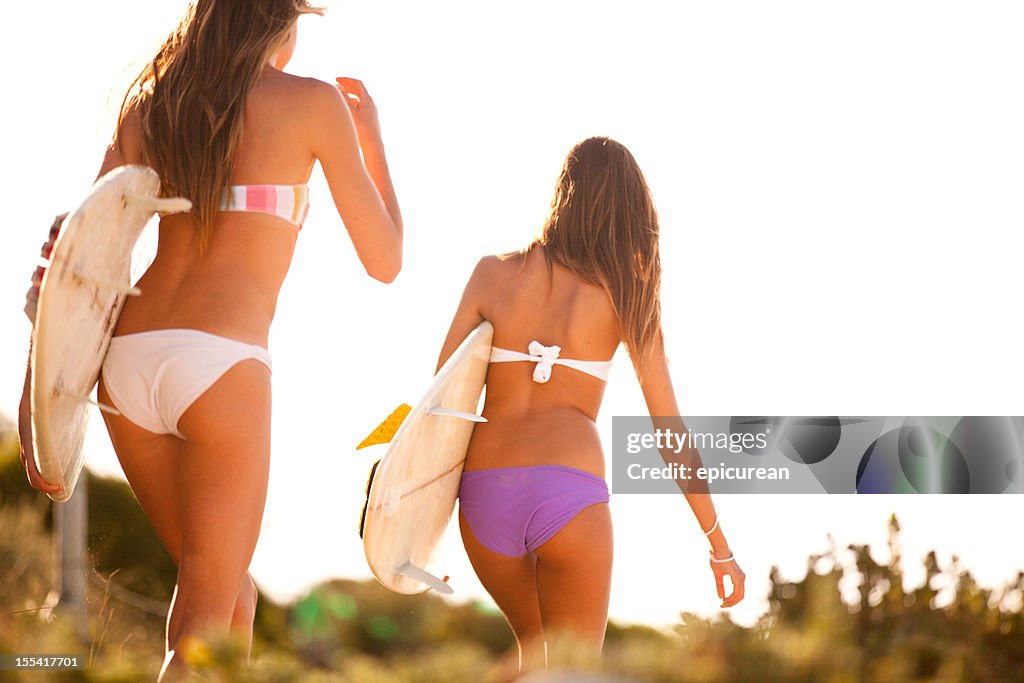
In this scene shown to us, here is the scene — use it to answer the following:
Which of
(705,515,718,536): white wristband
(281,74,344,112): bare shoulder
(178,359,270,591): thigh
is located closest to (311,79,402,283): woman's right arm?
(281,74,344,112): bare shoulder

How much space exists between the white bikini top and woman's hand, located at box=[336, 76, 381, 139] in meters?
0.87

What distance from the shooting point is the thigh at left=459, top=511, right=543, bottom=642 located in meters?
3.84

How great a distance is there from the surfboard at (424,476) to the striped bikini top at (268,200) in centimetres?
89

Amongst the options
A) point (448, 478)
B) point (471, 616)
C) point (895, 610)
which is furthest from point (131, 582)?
point (895, 610)

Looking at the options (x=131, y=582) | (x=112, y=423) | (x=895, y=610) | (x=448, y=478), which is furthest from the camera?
(x=131, y=582)

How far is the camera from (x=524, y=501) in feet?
12.2

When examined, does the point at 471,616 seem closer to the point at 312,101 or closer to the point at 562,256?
the point at 562,256

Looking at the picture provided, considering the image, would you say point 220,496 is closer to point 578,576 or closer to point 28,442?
point 28,442

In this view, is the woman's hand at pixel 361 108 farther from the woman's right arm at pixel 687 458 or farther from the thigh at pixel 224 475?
the woman's right arm at pixel 687 458

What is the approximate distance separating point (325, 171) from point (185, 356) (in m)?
0.62

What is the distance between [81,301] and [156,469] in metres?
0.44

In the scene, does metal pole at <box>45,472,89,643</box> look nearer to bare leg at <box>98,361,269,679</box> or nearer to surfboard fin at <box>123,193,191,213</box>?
bare leg at <box>98,361,269,679</box>

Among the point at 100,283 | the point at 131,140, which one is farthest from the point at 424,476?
the point at 131,140

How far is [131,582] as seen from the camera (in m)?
8.53
